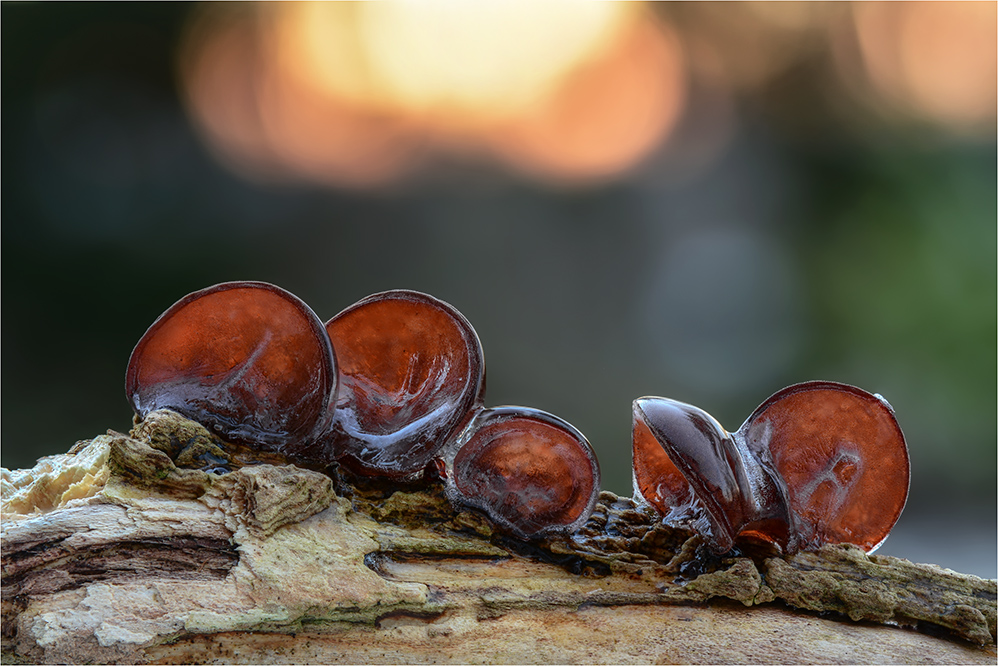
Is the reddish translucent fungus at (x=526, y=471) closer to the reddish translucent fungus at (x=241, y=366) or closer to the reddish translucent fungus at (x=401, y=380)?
the reddish translucent fungus at (x=401, y=380)

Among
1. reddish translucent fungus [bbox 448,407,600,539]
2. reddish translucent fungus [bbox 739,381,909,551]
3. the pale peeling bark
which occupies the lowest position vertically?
the pale peeling bark

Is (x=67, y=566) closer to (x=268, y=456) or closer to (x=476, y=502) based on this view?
(x=268, y=456)

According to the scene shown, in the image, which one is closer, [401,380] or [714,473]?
[714,473]

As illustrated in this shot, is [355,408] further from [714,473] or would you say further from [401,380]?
[714,473]

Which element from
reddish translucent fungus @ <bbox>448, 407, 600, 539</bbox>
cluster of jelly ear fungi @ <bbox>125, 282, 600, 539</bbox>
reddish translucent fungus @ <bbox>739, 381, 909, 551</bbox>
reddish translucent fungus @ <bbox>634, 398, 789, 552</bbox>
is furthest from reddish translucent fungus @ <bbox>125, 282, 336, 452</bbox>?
reddish translucent fungus @ <bbox>739, 381, 909, 551</bbox>

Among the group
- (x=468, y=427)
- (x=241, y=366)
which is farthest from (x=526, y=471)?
(x=241, y=366)

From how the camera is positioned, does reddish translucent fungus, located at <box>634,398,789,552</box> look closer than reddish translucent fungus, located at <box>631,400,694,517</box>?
Yes

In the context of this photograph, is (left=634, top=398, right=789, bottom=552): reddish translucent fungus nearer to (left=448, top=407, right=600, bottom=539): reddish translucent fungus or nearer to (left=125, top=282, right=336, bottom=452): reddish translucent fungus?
(left=448, top=407, right=600, bottom=539): reddish translucent fungus
